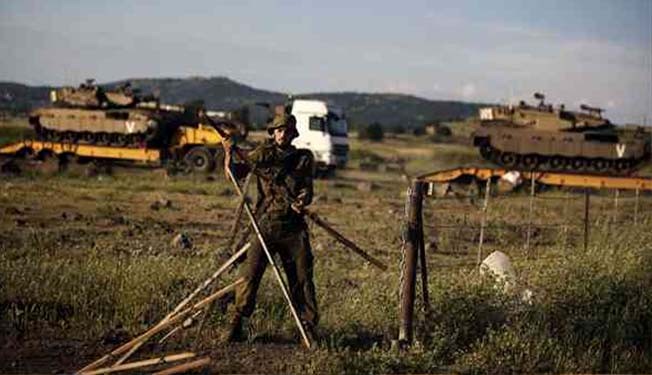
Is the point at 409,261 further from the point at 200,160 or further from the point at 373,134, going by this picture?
the point at 373,134

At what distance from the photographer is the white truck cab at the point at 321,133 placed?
95.3 feet

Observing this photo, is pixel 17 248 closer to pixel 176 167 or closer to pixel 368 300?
pixel 368 300

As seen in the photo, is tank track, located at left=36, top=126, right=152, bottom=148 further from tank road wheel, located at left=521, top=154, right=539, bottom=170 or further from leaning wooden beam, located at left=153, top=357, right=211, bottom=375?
leaning wooden beam, located at left=153, top=357, right=211, bottom=375

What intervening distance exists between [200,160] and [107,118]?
3734 millimetres

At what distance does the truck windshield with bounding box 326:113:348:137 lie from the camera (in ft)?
96.3

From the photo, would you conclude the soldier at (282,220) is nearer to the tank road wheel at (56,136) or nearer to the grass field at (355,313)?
the grass field at (355,313)

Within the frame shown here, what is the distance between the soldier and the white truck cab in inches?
856

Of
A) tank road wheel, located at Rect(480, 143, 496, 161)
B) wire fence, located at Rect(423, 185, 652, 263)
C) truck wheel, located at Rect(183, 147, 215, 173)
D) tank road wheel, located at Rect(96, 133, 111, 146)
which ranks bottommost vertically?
wire fence, located at Rect(423, 185, 652, 263)

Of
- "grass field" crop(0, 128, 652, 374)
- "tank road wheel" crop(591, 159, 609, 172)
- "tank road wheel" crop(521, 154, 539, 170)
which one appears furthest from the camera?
"tank road wheel" crop(521, 154, 539, 170)

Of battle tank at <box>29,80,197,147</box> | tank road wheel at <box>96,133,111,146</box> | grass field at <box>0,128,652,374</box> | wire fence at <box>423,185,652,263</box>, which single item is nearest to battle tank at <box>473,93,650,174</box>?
wire fence at <box>423,185,652,263</box>

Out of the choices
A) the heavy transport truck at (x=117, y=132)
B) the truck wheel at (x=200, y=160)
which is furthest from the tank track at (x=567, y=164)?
the heavy transport truck at (x=117, y=132)

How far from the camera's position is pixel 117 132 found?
28000 millimetres

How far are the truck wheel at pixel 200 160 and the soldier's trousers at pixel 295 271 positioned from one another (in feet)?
66.8

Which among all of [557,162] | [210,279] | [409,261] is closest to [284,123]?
[210,279]
